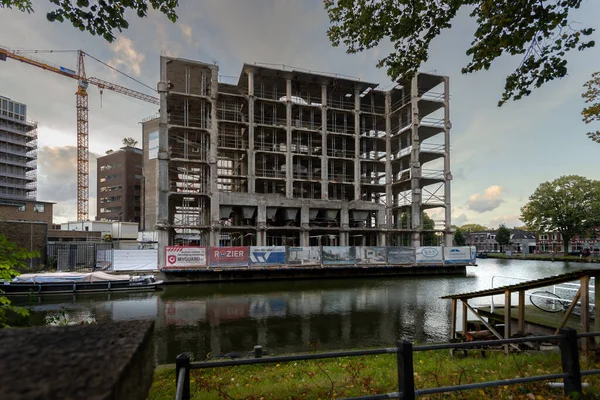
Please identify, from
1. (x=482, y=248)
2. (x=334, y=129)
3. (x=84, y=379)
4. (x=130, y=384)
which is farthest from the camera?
(x=482, y=248)

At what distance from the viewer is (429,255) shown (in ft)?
123

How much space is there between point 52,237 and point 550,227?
90631 mm

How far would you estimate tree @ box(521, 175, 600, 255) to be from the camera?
2301 inches

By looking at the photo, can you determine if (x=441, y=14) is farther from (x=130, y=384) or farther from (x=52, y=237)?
(x=52, y=237)

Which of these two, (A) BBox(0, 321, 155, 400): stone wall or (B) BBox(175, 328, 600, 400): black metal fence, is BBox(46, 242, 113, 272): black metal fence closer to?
(B) BBox(175, 328, 600, 400): black metal fence

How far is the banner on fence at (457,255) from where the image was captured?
3775 cm

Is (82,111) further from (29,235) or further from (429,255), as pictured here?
(429,255)

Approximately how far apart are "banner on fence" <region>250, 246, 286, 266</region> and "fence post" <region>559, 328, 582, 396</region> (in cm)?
2872

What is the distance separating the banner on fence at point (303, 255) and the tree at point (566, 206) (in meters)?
55.8

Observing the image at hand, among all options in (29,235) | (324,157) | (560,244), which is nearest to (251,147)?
(324,157)

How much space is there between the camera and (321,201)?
143 feet

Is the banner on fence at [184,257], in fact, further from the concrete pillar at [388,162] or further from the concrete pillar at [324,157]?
the concrete pillar at [388,162]

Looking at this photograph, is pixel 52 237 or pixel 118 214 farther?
pixel 118 214

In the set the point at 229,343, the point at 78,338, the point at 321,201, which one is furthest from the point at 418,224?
the point at 78,338
